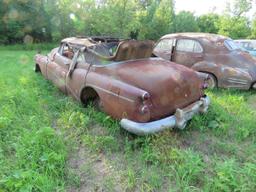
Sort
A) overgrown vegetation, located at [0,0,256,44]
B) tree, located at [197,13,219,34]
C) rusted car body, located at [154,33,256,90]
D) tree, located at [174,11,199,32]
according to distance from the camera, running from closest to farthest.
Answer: rusted car body, located at [154,33,256,90], overgrown vegetation, located at [0,0,256,44], tree, located at [174,11,199,32], tree, located at [197,13,219,34]

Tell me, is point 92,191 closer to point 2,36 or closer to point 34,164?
point 34,164

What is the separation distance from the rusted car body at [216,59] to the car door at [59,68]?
127 inches

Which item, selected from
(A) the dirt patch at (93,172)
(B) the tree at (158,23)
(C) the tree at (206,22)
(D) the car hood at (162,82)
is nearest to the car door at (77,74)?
(D) the car hood at (162,82)

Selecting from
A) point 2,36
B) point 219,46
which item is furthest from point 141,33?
point 219,46

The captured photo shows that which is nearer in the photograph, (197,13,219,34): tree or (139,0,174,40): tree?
(139,0,174,40): tree

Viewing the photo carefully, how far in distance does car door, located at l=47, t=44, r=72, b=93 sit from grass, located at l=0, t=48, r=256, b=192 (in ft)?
2.02

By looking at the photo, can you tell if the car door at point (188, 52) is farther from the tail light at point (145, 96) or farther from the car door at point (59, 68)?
the tail light at point (145, 96)

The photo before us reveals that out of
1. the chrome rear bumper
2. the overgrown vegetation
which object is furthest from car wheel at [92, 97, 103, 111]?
the overgrown vegetation

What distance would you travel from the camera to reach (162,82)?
4.20 metres

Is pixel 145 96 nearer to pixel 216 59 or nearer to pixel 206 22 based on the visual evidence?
pixel 216 59

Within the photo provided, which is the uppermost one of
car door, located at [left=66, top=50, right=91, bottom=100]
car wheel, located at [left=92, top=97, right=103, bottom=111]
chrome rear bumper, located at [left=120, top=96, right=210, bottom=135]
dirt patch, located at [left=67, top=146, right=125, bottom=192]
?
car door, located at [left=66, top=50, right=91, bottom=100]

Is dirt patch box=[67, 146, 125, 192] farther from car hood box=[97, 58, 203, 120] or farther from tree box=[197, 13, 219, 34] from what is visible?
tree box=[197, 13, 219, 34]

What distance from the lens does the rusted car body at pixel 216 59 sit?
671 centimetres

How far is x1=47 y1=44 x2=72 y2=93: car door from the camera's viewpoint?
19.1ft
